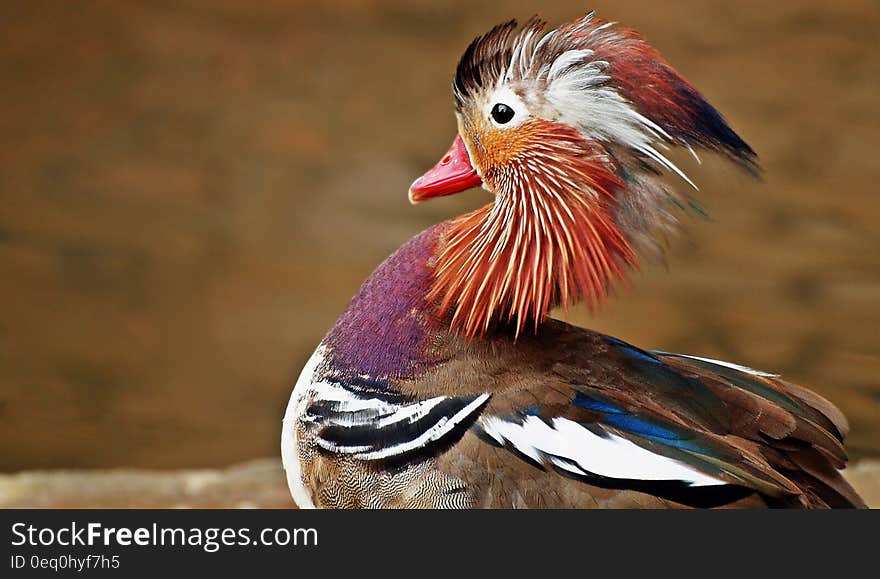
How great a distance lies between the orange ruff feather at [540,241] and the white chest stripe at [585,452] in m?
0.10

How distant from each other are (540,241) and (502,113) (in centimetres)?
12

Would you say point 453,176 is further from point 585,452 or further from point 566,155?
point 585,452

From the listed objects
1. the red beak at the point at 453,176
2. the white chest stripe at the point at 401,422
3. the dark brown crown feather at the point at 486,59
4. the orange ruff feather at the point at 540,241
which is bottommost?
the white chest stripe at the point at 401,422

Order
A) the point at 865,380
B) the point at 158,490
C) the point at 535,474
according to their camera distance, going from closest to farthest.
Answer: the point at 535,474
the point at 158,490
the point at 865,380

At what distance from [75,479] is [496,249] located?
0.91m

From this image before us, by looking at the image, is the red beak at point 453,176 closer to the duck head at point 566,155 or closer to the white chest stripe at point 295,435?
the duck head at point 566,155

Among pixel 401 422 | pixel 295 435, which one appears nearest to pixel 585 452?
pixel 401 422

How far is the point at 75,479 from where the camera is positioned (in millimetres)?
1642

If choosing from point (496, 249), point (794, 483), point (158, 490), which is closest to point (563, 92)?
point (496, 249)

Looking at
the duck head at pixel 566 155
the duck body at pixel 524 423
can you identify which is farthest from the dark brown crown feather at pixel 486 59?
the duck body at pixel 524 423

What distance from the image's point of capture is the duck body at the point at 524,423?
3.08 ft

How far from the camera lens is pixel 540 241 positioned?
1.00m

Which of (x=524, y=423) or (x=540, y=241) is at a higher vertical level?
(x=540, y=241)

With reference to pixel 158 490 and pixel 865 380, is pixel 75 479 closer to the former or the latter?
pixel 158 490
